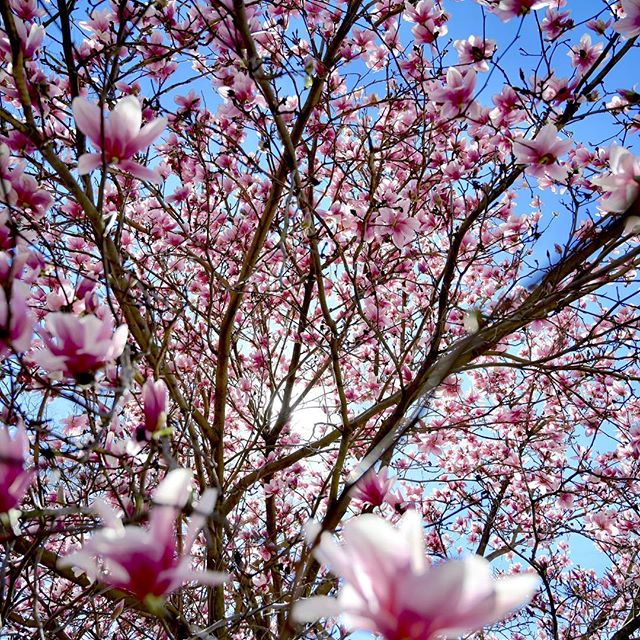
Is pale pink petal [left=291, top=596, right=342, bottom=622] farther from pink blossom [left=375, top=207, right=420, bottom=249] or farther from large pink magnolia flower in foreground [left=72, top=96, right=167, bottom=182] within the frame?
pink blossom [left=375, top=207, right=420, bottom=249]

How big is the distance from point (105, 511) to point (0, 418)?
4.21ft

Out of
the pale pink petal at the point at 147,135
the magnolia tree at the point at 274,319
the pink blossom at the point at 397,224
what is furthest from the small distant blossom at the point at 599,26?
the pale pink petal at the point at 147,135

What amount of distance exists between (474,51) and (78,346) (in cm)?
207

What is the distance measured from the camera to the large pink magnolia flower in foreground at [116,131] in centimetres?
105

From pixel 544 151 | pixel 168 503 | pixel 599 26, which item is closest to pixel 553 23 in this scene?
pixel 599 26

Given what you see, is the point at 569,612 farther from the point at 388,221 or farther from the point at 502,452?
the point at 388,221

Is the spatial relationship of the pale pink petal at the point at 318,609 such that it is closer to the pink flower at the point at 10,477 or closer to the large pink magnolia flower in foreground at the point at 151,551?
the large pink magnolia flower in foreground at the point at 151,551

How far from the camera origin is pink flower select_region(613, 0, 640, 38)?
1.73 metres

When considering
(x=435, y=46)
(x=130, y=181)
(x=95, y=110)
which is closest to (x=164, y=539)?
(x=95, y=110)

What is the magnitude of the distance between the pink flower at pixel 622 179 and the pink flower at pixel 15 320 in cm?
107

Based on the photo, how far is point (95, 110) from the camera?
1.06 meters

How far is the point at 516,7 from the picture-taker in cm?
213

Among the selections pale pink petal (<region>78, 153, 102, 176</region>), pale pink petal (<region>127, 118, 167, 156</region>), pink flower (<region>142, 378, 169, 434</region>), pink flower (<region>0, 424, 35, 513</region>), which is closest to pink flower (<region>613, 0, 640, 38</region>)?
pale pink petal (<region>127, 118, 167, 156</region>)

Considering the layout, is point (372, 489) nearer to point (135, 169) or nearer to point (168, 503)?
point (168, 503)
